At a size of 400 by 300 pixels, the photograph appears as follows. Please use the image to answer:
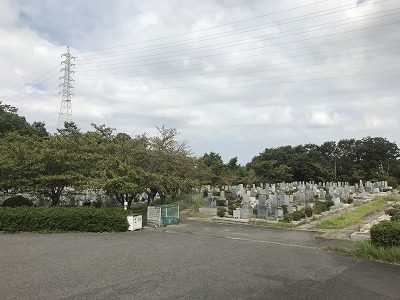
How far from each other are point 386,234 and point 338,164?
183ft

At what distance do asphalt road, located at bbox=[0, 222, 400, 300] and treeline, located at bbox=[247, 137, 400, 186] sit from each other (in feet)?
119

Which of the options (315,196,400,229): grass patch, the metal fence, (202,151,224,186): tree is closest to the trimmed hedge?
the metal fence

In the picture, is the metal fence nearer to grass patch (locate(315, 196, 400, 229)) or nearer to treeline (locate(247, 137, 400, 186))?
grass patch (locate(315, 196, 400, 229))

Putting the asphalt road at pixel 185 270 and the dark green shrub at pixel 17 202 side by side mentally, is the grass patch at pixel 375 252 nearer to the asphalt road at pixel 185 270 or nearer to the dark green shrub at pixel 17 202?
the asphalt road at pixel 185 270

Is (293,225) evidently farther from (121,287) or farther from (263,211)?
(121,287)

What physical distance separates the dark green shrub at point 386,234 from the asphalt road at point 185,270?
0.89 meters

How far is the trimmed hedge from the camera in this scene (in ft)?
48.1

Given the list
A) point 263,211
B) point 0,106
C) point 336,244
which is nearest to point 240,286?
point 336,244

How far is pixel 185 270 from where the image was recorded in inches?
316

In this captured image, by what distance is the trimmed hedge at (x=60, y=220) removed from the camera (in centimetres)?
1467

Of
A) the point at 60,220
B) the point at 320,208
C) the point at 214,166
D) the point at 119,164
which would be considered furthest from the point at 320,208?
the point at 214,166

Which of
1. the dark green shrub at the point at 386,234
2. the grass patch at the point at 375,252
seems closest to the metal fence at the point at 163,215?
the grass patch at the point at 375,252

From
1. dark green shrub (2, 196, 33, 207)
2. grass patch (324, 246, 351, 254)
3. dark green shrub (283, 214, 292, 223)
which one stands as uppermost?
dark green shrub (2, 196, 33, 207)

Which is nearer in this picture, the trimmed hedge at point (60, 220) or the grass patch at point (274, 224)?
the trimmed hedge at point (60, 220)
